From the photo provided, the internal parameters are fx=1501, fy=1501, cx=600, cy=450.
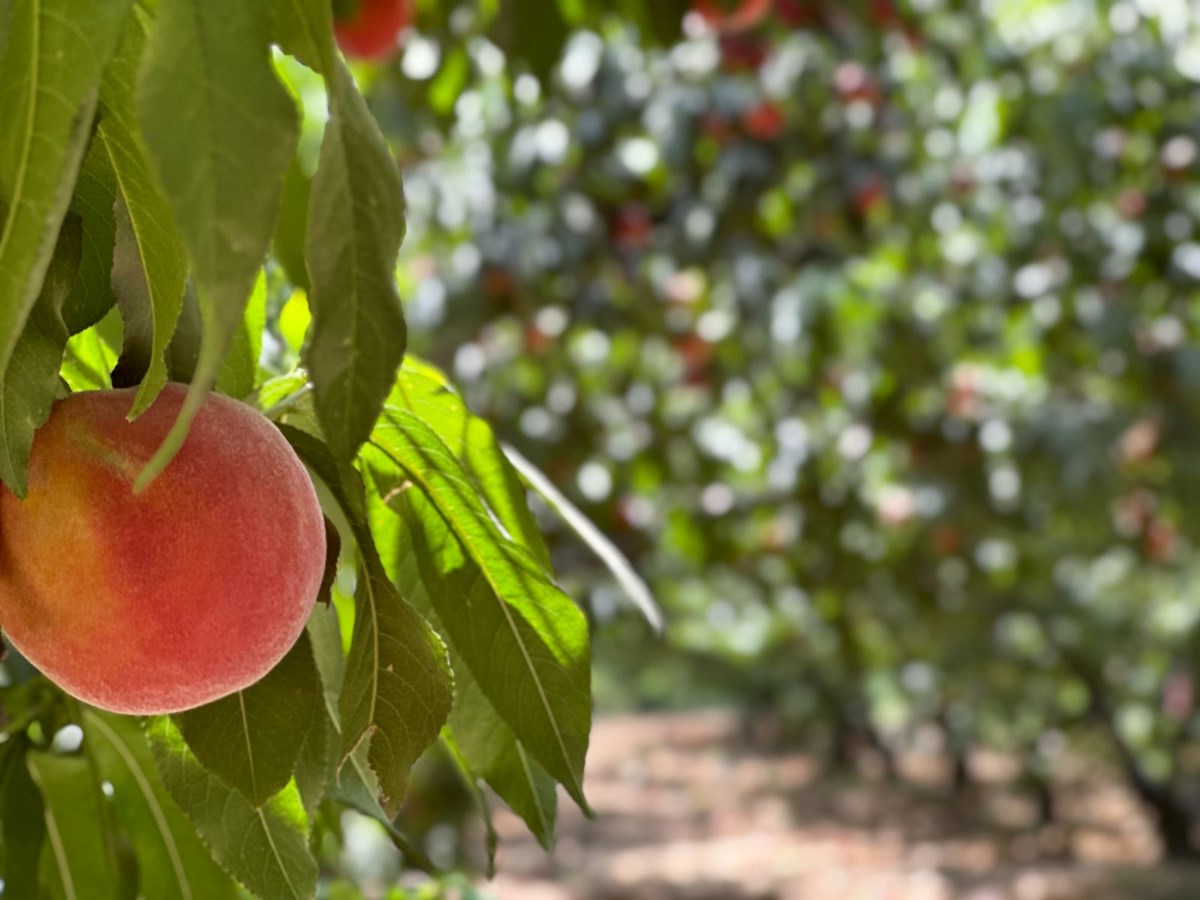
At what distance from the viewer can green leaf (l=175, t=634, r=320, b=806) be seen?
54 cm

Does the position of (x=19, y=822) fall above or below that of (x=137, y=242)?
below

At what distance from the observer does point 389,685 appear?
53cm

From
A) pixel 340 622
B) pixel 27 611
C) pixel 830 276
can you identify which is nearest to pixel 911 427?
pixel 830 276

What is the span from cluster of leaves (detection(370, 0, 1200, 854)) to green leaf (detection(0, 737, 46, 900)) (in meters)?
2.27

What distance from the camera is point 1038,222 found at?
146 inches

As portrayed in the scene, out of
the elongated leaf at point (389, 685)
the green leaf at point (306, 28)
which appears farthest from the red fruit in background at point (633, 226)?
the green leaf at point (306, 28)

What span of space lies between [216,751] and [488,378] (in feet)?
11.1

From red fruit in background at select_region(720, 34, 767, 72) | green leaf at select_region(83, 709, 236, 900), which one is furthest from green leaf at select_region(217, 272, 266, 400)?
red fruit in background at select_region(720, 34, 767, 72)

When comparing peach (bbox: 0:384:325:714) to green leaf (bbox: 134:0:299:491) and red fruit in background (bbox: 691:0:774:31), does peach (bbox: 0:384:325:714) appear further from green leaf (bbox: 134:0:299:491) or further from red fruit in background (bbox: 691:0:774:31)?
red fruit in background (bbox: 691:0:774:31)

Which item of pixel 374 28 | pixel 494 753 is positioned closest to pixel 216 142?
pixel 494 753

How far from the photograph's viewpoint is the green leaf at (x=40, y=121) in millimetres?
352

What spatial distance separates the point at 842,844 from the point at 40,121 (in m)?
7.02

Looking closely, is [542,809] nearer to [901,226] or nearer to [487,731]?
[487,731]

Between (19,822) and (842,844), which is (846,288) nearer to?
(19,822)
